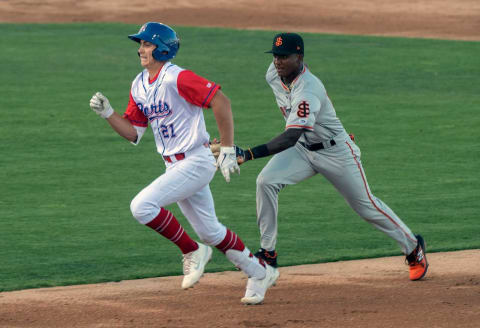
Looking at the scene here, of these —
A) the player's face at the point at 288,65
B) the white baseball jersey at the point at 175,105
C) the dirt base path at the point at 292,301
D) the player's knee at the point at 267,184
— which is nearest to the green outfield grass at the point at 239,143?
the dirt base path at the point at 292,301

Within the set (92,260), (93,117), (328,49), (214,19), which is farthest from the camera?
(214,19)

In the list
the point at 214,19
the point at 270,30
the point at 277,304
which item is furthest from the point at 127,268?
the point at 214,19

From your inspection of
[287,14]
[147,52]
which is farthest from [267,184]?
[287,14]

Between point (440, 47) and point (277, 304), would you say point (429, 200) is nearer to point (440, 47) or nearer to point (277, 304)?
point (277, 304)

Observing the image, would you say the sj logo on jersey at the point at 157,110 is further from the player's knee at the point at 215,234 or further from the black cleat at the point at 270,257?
the black cleat at the point at 270,257

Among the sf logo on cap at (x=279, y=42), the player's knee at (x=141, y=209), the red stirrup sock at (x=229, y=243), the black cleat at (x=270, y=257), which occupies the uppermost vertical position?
the sf logo on cap at (x=279, y=42)

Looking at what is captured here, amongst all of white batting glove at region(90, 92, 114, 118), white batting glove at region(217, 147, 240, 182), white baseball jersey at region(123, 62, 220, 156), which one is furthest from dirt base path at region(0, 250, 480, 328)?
white batting glove at region(90, 92, 114, 118)

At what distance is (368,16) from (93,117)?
572 inches

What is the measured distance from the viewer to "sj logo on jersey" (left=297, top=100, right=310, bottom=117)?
698 centimetres

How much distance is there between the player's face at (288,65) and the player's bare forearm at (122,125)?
1212mm

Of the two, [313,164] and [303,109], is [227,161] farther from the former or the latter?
[313,164]

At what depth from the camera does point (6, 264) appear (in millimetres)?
8086

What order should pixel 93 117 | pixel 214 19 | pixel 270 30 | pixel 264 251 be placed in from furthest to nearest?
pixel 214 19 < pixel 270 30 < pixel 93 117 < pixel 264 251

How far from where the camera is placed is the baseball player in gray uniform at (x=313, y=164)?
722 centimetres
